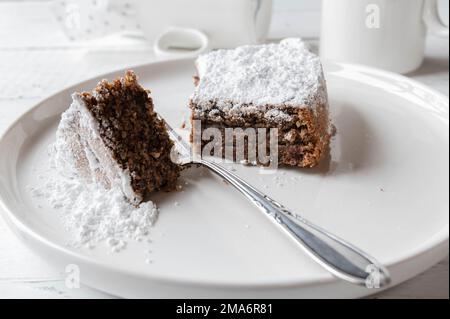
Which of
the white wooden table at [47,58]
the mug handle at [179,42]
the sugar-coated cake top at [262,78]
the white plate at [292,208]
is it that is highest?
the sugar-coated cake top at [262,78]

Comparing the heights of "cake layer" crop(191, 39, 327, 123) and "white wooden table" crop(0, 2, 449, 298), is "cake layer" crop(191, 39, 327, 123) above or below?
above

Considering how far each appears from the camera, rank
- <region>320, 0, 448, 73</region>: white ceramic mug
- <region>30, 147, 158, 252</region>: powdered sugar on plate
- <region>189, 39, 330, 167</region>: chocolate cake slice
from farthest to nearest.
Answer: <region>320, 0, 448, 73</region>: white ceramic mug → <region>189, 39, 330, 167</region>: chocolate cake slice → <region>30, 147, 158, 252</region>: powdered sugar on plate

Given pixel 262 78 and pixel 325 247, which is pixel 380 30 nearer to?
pixel 262 78

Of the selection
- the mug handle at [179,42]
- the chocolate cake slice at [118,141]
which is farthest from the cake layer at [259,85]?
the mug handle at [179,42]

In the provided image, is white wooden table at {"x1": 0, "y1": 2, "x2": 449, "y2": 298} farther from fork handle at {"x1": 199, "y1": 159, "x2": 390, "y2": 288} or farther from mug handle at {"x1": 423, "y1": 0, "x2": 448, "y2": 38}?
fork handle at {"x1": 199, "y1": 159, "x2": 390, "y2": 288}

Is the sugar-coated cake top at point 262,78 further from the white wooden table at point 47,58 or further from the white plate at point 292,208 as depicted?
the white wooden table at point 47,58

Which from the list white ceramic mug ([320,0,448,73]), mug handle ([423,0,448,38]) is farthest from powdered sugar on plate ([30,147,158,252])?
mug handle ([423,0,448,38])

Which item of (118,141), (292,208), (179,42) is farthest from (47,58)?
(292,208)
